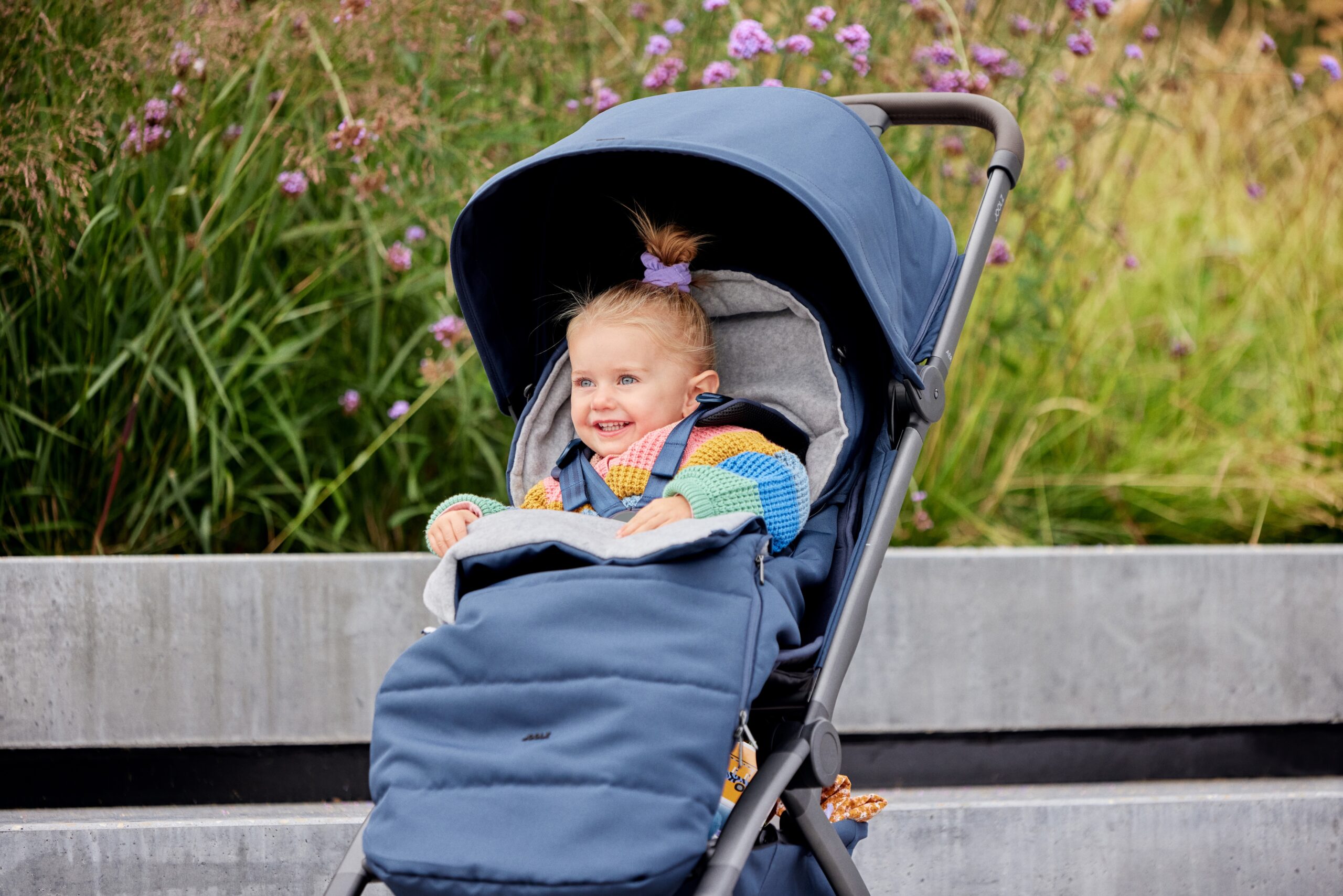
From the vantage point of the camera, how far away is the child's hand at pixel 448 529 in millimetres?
1968

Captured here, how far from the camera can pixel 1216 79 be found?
4.39 metres

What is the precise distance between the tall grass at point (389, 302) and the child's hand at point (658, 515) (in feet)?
3.83

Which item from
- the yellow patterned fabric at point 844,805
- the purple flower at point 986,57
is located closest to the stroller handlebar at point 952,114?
the purple flower at point 986,57

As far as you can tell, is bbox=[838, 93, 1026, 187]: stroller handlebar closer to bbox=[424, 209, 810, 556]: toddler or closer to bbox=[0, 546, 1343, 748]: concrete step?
bbox=[424, 209, 810, 556]: toddler

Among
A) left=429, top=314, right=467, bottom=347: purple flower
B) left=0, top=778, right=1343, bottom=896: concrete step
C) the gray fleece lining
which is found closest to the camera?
the gray fleece lining

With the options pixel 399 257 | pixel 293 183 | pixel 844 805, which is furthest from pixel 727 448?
pixel 293 183

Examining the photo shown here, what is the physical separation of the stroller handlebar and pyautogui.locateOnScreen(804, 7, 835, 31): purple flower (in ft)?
1.35

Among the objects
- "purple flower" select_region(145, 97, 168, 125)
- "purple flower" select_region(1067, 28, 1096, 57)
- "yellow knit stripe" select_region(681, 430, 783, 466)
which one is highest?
"purple flower" select_region(1067, 28, 1096, 57)

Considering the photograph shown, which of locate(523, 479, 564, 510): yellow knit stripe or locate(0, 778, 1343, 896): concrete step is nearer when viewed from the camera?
locate(523, 479, 564, 510): yellow knit stripe

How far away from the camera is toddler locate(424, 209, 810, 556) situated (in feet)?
6.23

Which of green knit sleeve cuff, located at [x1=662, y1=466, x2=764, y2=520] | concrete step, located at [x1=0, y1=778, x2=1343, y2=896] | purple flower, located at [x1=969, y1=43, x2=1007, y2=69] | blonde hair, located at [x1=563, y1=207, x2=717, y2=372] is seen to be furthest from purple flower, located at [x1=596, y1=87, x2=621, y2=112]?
concrete step, located at [x1=0, y1=778, x2=1343, y2=896]

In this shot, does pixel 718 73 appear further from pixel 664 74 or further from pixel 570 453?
pixel 570 453

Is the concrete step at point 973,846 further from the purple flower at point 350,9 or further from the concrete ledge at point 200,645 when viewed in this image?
the purple flower at point 350,9

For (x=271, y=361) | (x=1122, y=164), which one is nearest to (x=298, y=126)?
(x=271, y=361)
